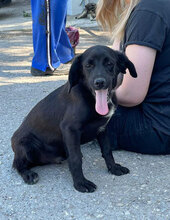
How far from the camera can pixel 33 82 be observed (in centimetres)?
579

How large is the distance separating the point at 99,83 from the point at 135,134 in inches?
33.5

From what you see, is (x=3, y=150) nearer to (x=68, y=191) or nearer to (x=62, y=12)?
(x=68, y=191)

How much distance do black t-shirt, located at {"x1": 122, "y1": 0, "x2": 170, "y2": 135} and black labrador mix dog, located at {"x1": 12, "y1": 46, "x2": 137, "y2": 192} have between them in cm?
27

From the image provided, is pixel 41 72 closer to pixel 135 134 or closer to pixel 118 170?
pixel 135 134

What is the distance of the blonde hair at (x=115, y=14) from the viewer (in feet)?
10.1

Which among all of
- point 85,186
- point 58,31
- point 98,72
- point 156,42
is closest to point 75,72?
point 98,72

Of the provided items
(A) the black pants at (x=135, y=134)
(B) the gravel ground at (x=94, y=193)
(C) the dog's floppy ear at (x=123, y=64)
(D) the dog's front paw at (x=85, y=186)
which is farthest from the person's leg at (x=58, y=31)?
(D) the dog's front paw at (x=85, y=186)

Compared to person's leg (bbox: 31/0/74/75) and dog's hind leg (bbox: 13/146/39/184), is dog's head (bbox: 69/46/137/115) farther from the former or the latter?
person's leg (bbox: 31/0/74/75)

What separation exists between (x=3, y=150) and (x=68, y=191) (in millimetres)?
994

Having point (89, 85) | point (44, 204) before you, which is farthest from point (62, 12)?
point (44, 204)

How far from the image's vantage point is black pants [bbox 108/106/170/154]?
3.17 metres

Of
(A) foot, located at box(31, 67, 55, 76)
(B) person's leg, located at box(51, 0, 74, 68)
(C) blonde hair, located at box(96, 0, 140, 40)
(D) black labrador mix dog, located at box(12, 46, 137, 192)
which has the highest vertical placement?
(C) blonde hair, located at box(96, 0, 140, 40)

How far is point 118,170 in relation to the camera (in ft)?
9.61

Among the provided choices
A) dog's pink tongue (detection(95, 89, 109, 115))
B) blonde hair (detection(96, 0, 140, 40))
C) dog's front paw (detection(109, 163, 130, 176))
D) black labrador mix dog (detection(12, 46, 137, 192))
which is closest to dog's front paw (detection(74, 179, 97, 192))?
black labrador mix dog (detection(12, 46, 137, 192))
